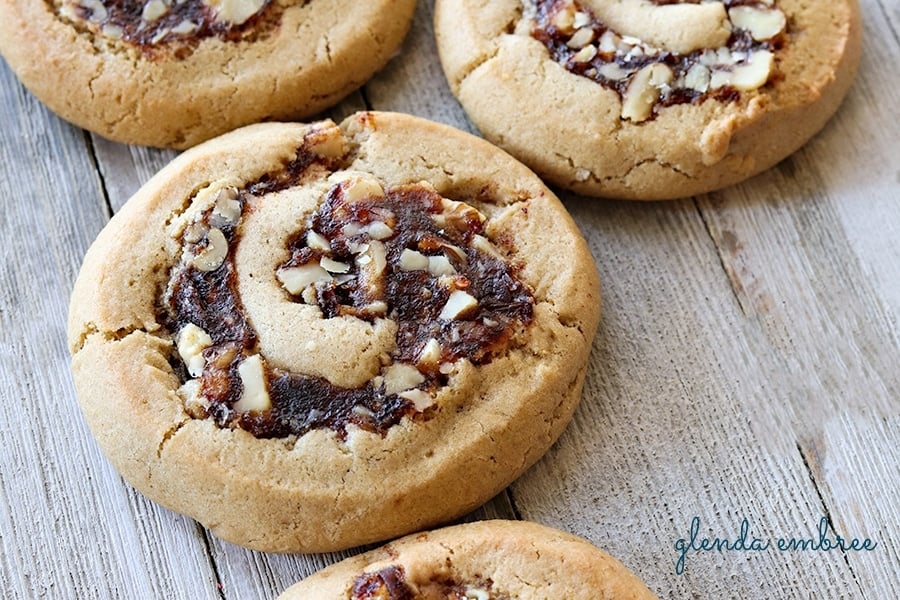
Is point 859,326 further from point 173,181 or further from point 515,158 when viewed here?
point 173,181

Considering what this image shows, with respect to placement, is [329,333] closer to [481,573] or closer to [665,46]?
[481,573]

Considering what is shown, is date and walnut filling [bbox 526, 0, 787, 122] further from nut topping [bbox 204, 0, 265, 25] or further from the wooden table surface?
nut topping [bbox 204, 0, 265, 25]

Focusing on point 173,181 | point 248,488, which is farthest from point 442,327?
point 173,181

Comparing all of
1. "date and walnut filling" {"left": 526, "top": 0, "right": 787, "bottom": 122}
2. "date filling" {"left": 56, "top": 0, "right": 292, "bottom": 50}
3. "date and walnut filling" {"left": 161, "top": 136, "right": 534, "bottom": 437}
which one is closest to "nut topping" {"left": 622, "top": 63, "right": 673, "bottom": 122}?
"date and walnut filling" {"left": 526, "top": 0, "right": 787, "bottom": 122}

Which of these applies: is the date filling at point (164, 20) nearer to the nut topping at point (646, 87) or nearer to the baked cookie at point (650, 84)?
the baked cookie at point (650, 84)

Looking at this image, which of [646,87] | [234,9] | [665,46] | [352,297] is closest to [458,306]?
[352,297]

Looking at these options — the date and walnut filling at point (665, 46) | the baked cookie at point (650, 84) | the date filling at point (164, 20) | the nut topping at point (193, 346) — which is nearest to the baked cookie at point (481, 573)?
the nut topping at point (193, 346)
